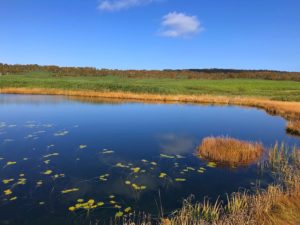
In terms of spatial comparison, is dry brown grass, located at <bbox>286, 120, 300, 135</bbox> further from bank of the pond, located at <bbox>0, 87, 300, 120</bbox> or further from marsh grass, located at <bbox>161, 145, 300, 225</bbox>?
marsh grass, located at <bbox>161, 145, 300, 225</bbox>

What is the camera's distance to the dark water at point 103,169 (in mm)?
10180

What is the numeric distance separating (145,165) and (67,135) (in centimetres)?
814

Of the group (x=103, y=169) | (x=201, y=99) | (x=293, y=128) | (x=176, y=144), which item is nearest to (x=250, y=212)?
(x=103, y=169)

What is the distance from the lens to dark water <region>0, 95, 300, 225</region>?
1018 centimetres

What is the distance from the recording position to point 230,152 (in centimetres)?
1622

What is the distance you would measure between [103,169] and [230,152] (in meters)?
6.48

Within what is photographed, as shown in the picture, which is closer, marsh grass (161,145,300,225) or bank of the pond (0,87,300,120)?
marsh grass (161,145,300,225)

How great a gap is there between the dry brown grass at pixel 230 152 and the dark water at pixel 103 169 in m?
0.78

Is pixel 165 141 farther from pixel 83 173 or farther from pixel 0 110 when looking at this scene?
pixel 0 110

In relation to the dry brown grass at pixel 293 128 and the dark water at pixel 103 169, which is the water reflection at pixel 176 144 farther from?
the dry brown grass at pixel 293 128

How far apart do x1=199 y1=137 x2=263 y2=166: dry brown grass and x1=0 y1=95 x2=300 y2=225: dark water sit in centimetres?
78

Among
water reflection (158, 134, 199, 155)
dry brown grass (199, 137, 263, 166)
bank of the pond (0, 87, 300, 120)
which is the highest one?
bank of the pond (0, 87, 300, 120)

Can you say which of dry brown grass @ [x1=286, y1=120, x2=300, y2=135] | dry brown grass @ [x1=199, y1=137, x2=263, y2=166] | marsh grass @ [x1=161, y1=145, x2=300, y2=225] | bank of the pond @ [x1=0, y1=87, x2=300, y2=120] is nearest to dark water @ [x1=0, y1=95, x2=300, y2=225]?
dry brown grass @ [x1=286, y1=120, x2=300, y2=135]

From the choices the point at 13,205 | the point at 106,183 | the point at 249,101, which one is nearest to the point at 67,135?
the point at 106,183
